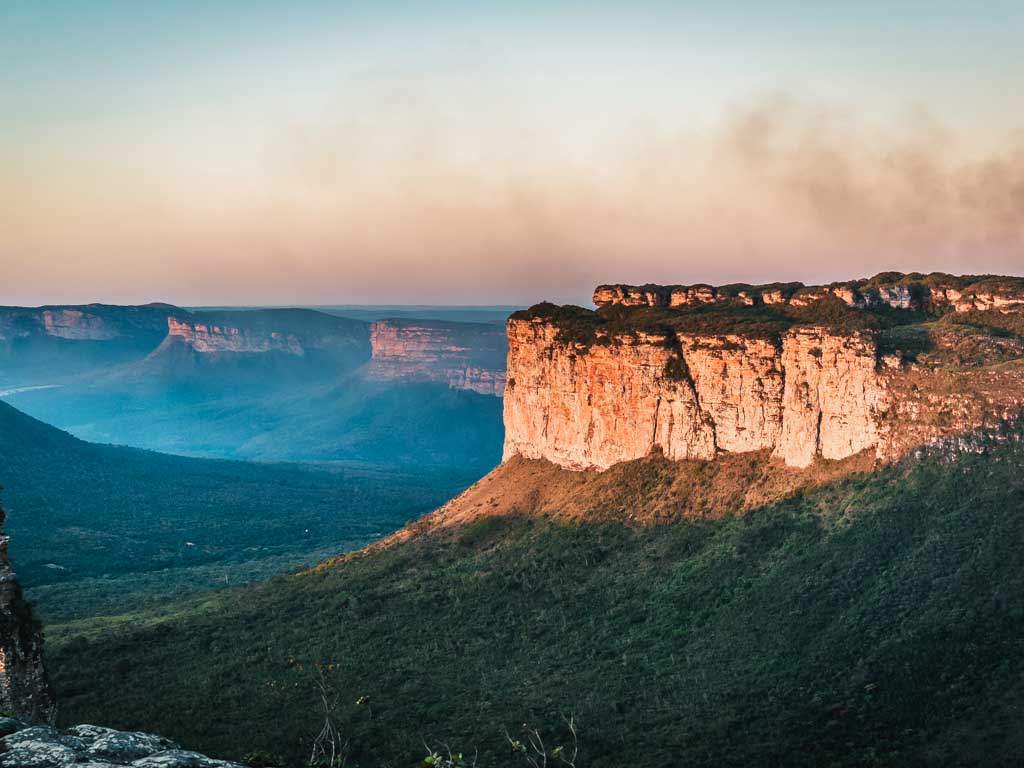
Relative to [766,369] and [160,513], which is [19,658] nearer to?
[766,369]

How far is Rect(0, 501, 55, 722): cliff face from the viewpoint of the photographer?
32969 millimetres

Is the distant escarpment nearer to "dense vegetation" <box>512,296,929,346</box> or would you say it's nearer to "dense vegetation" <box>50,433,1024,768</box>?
"dense vegetation" <box>512,296,929,346</box>

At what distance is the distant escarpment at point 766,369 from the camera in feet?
184

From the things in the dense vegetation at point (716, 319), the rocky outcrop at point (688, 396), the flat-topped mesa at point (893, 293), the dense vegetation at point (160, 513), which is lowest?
the dense vegetation at point (160, 513)

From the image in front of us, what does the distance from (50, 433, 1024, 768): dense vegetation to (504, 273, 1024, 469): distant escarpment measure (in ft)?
11.1

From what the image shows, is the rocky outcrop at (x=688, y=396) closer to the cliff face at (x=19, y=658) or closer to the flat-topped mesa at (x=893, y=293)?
the flat-topped mesa at (x=893, y=293)

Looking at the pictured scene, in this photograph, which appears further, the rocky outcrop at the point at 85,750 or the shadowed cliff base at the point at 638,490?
the shadowed cliff base at the point at 638,490

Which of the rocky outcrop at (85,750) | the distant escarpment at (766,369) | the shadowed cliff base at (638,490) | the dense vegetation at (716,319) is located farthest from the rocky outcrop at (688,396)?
the rocky outcrop at (85,750)

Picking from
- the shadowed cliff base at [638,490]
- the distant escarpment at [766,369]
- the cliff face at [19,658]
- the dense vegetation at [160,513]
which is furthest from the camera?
the dense vegetation at [160,513]

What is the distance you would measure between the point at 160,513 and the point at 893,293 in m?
97.3

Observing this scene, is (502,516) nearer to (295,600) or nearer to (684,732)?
(295,600)

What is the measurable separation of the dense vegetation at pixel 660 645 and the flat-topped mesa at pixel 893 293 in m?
16.3

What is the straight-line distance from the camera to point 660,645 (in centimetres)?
5019

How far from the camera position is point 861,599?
4631 cm
